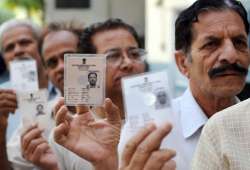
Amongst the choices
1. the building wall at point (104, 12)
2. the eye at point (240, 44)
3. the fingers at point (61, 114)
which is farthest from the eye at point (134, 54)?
the building wall at point (104, 12)

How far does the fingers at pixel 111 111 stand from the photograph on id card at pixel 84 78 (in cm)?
4

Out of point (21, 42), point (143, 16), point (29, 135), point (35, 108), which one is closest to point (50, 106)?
point (35, 108)

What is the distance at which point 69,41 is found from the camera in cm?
319

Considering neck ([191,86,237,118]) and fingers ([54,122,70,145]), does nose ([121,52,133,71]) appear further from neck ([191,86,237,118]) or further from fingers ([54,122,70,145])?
fingers ([54,122,70,145])

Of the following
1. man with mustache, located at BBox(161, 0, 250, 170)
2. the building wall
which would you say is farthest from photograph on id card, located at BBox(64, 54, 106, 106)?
the building wall

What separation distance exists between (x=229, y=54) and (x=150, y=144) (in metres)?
0.51

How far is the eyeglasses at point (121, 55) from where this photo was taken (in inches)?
103

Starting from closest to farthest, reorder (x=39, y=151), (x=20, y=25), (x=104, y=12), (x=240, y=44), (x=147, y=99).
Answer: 1. (x=147, y=99)
2. (x=240, y=44)
3. (x=39, y=151)
4. (x=20, y=25)
5. (x=104, y=12)

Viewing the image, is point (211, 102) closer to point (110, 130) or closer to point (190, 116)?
point (190, 116)

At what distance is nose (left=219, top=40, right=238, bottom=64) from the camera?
2051 mm

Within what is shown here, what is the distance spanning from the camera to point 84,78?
1.94 m

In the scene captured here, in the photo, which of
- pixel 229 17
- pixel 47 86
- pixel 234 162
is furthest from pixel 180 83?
pixel 234 162

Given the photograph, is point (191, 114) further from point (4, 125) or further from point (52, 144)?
point (4, 125)

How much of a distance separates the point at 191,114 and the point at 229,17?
1.18ft
